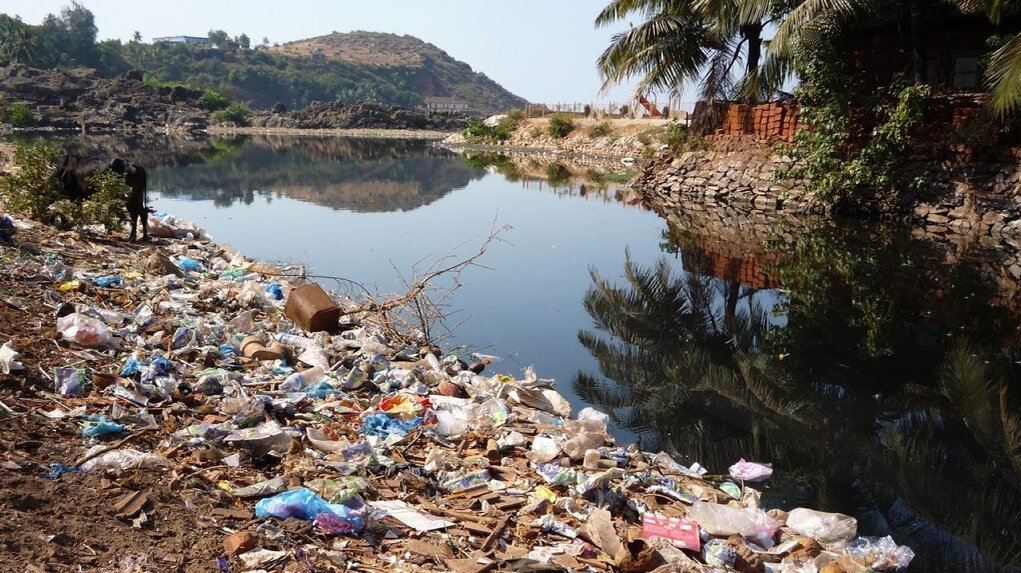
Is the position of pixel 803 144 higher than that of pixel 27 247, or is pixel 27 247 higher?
pixel 803 144

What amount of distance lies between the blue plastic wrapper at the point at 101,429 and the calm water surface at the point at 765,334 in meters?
2.92

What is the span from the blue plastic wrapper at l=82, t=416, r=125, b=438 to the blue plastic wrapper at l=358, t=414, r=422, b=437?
118cm

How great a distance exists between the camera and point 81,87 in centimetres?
6016

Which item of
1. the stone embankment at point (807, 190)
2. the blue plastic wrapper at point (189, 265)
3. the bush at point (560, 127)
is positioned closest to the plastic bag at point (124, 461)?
the blue plastic wrapper at point (189, 265)

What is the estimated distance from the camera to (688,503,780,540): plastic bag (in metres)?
3.44

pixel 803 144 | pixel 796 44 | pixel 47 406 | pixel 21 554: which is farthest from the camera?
pixel 803 144

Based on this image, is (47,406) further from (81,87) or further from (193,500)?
(81,87)

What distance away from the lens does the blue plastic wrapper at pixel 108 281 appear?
6012mm

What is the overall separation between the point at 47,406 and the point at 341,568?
5.87 ft

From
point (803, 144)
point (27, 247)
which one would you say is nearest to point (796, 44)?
point (803, 144)

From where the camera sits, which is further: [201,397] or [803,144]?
[803,144]

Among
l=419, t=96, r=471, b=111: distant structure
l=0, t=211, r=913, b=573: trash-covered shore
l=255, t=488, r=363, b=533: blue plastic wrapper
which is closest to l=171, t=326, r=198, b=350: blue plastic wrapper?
l=0, t=211, r=913, b=573: trash-covered shore

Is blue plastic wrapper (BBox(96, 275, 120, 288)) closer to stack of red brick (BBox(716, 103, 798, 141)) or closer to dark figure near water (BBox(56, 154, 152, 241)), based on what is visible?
dark figure near water (BBox(56, 154, 152, 241))

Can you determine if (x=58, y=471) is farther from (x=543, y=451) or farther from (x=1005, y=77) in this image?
(x=1005, y=77)
